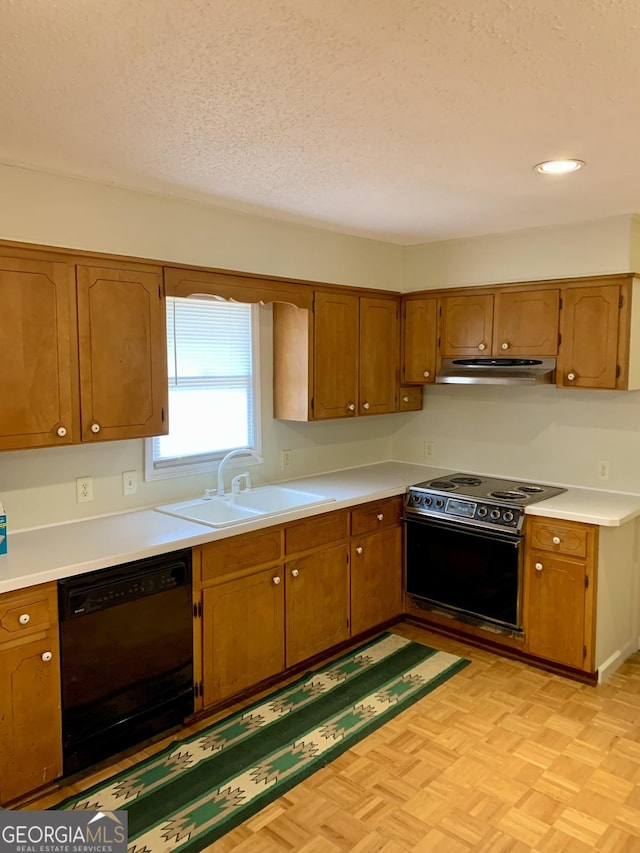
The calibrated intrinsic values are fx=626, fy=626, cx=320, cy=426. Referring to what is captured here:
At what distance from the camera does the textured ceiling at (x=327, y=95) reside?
1.46 meters

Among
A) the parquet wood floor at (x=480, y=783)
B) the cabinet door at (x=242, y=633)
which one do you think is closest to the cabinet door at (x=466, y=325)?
the cabinet door at (x=242, y=633)

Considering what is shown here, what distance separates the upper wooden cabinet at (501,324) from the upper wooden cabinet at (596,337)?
87mm

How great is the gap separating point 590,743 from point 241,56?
9.98 feet

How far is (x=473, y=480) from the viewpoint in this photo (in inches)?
163

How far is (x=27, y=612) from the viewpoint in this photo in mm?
2318

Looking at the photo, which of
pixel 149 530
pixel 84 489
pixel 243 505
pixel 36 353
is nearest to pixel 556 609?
pixel 243 505

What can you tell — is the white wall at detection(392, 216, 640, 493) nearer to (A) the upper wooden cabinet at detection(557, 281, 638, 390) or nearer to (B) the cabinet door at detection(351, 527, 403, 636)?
(A) the upper wooden cabinet at detection(557, 281, 638, 390)

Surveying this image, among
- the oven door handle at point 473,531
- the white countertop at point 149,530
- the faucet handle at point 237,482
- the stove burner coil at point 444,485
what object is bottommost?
the oven door handle at point 473,531

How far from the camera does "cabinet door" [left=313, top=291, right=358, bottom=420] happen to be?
3826mm

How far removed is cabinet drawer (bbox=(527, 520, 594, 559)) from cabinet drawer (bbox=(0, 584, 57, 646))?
2.43 m

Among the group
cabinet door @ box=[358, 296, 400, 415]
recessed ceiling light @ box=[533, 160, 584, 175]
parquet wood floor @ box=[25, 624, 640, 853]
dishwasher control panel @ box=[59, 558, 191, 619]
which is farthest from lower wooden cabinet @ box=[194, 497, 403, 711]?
recessed ceiling light @ box=[533, 160, 584, 175]

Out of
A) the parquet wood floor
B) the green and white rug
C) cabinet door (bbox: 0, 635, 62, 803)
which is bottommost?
the parquet wood floor

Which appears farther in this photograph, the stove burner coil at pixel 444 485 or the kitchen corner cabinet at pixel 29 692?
the stove burner coil at pixel 444 485

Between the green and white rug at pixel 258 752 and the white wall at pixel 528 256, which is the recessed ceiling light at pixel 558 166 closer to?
the white wall at pixel 528 256
